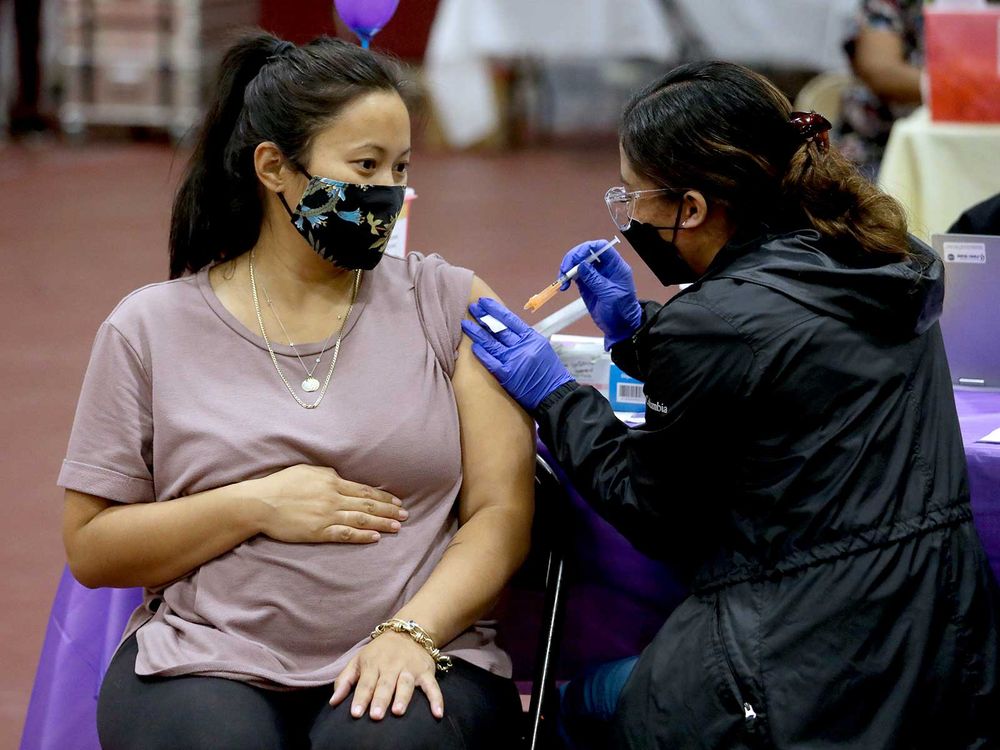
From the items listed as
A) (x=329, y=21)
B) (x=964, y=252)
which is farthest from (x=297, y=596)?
(x=329, y=21)

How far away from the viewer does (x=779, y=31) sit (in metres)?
8.29

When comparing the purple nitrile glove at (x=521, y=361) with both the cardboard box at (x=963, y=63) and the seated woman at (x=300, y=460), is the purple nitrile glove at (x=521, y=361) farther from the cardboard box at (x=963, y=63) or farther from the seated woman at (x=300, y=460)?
the cardboard box at (x=963, y=63)

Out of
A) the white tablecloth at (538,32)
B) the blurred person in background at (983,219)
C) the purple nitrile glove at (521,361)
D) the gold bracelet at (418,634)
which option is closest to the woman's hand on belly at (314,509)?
the gold bracelet at (418,634)

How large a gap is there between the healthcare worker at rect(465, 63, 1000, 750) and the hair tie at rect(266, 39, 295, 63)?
55cm

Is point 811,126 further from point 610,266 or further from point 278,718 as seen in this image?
point 278,718

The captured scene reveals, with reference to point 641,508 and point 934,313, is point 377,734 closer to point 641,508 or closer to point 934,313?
point 641,508

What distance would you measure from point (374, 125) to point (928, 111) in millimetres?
2697

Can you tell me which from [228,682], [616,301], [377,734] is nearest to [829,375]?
[616,301]

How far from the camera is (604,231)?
6418mm

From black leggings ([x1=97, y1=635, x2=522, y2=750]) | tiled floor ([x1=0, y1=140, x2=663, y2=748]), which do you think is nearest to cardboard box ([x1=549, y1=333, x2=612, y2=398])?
black leggings ([x1=97, y1=635, x2=522, y2=750])

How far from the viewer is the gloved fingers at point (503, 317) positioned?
2066mm

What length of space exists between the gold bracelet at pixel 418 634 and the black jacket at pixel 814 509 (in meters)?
0.26

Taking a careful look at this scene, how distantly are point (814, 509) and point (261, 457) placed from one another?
757mm

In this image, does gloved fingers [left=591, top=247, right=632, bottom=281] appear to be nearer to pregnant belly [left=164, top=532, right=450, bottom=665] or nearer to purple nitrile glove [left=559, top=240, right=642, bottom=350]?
purple nitrile glove [left=559, top=240, right=642, bottom=350]
